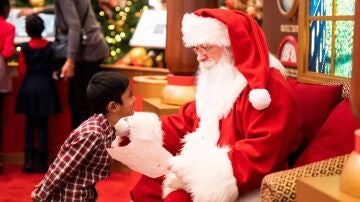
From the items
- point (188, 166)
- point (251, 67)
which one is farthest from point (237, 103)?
point (188, 166)

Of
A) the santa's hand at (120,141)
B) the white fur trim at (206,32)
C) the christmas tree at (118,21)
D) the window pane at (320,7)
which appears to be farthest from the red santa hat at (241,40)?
the christmas tree at (118,21)

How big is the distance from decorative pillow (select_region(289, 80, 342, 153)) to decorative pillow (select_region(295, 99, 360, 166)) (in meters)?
0.08

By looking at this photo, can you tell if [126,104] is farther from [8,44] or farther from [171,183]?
[8,44]

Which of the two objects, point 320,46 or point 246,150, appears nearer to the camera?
point 246,150

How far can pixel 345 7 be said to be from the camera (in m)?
2.99

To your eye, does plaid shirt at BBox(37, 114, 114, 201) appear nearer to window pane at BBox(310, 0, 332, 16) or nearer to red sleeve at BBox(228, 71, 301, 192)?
red sleeve at BBox(228, 71, 301, 192)

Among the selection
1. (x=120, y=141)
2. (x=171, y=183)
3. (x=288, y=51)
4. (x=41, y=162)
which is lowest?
(x=41, y=162)

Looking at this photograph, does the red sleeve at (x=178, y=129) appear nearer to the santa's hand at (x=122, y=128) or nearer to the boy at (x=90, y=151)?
the santa's hand at (x=122, y=128)

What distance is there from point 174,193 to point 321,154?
1.92 feet

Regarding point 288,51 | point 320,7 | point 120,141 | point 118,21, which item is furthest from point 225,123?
point 118,21

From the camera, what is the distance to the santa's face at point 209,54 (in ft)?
8.48

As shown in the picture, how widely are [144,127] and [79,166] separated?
45 centimetres

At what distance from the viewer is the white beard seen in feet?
8.23

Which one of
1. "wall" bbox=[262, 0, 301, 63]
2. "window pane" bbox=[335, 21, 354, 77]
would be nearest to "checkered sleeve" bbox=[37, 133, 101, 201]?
"window pane" bbox=[335, 21, 354, 77]
